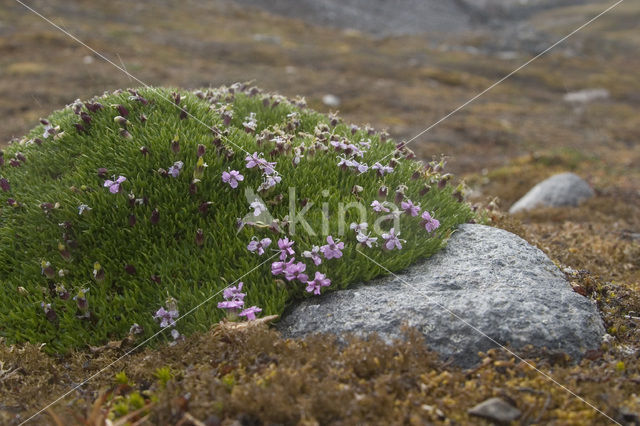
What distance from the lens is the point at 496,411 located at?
9.62ft

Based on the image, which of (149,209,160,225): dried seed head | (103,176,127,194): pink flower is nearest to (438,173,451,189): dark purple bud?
(149,209,160,225): dried seed head

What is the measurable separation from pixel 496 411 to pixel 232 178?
117 inches

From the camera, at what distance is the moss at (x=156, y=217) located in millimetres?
4188

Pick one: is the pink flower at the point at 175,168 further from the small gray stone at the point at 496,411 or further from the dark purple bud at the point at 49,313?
the small gray stone at the point at 496,411

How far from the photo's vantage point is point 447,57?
2183 inches

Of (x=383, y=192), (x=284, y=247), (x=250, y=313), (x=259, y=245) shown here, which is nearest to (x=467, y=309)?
(x=383, y=192)

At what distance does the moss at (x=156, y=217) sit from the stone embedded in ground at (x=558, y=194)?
6.16 meters

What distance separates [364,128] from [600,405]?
4.08m

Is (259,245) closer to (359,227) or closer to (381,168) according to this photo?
(359,227)

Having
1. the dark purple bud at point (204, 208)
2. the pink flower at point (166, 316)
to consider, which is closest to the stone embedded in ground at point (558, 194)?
the dark purple bud at point (204, 208)

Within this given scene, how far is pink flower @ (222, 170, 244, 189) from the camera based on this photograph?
4.62 m

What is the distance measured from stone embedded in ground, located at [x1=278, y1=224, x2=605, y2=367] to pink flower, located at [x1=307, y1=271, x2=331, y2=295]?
16 centimetres

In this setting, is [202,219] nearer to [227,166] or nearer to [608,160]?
[227,166]

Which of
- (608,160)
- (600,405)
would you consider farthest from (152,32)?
(600,405)
